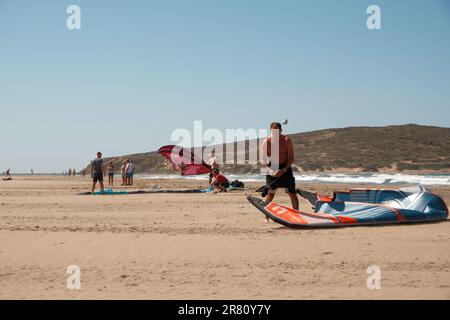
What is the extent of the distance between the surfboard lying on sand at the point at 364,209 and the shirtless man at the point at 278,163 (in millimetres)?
649

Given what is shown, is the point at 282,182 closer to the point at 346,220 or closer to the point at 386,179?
the point at 346,220

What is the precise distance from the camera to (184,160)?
25.2 metres

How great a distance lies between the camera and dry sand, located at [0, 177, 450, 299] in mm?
4484

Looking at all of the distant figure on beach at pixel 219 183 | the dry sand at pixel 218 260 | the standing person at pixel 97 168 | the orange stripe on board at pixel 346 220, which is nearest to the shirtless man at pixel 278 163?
the dry sand at pixel 218 260

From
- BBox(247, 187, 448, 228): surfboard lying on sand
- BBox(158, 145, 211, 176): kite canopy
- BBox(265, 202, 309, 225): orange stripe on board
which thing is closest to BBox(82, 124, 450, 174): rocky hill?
BBox(158, 145, 211, 176): kite canopy

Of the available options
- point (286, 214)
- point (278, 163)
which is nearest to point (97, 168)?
point (278, 163)

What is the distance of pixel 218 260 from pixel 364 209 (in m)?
3.85

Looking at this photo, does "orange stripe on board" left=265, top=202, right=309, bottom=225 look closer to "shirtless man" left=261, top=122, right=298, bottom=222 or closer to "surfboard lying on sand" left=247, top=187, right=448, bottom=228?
"surfboard lying on sand" left=247, top=187, right=448, bottom=228

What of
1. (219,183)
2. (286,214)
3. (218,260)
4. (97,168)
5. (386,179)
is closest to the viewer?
(218,260)

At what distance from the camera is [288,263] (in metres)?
5.64

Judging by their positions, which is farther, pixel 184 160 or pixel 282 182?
pixel 184 160
